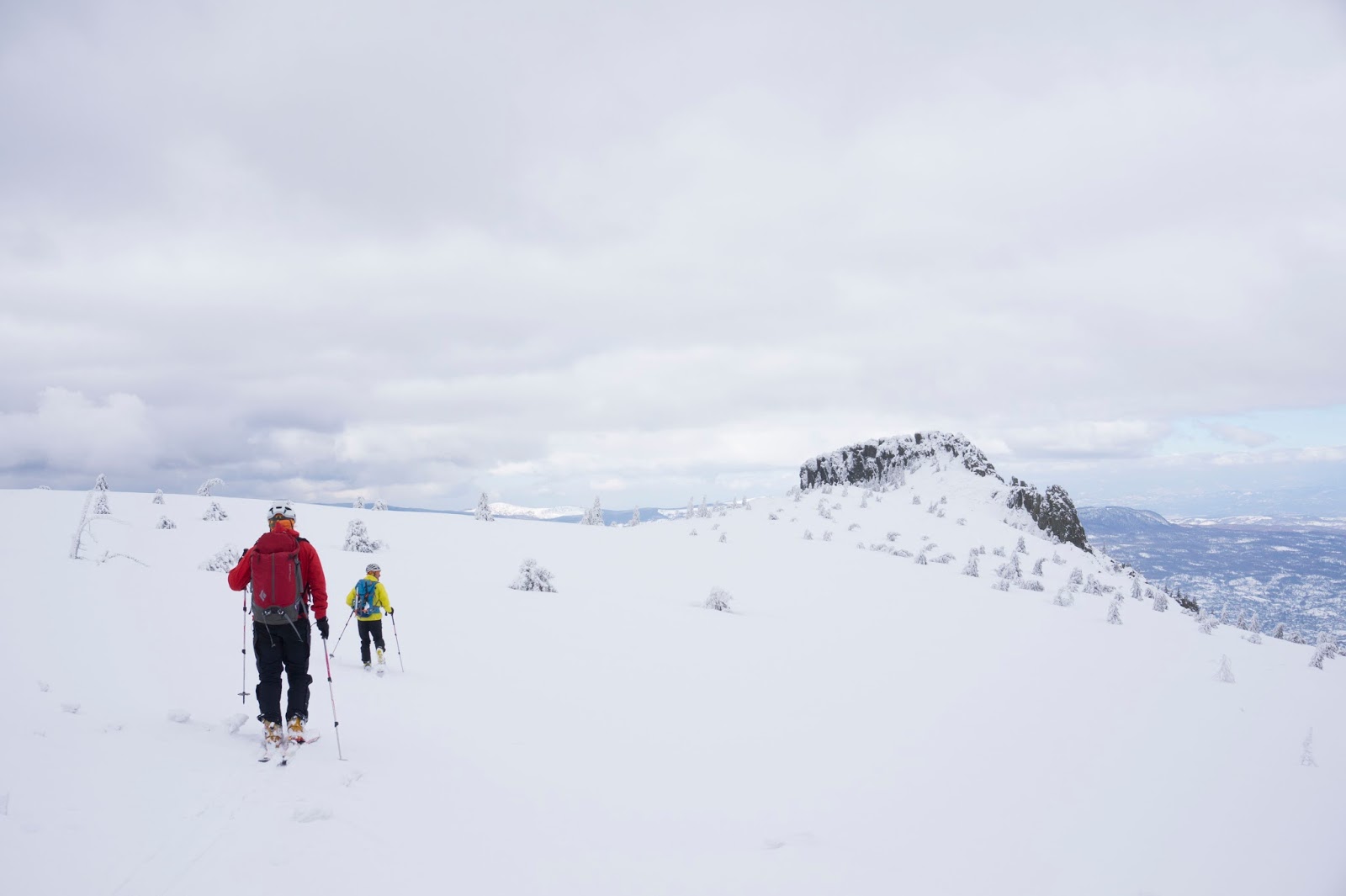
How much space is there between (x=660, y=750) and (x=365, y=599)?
257 inches

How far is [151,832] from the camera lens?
477cm

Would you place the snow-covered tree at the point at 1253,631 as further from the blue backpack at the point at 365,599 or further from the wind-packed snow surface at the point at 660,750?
the blue backpack at the point at 365,599

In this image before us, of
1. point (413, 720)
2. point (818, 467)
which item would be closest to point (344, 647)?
point (413, 720)

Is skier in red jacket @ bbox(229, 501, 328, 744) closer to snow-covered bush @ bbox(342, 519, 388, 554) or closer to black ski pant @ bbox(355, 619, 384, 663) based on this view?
black ski pant @ bbox(355, 619, 384, 663)

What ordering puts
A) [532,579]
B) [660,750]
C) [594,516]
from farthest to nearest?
[594,516], [532,579], [660,750]

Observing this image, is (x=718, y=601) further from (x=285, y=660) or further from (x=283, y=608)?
(x=283, y=608)

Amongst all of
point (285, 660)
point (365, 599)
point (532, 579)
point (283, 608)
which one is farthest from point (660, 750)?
point (532, 579)

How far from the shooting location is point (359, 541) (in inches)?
933

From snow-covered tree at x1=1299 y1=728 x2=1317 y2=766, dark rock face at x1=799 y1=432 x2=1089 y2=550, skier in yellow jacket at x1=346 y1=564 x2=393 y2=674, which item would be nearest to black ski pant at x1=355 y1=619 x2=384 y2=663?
skier in yellow jacket at x1=346 y1=564 x2=393 y2=674

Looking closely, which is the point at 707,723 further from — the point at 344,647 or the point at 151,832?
the point at 344,647

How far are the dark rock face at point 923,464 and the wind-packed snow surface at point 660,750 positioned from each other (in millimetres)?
21164

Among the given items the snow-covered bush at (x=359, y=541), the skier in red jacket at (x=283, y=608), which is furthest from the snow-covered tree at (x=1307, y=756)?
the snow-covered bush at (x=359, y=541)

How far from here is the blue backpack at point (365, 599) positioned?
37.2 ft

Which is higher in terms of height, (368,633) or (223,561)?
(223,561)
